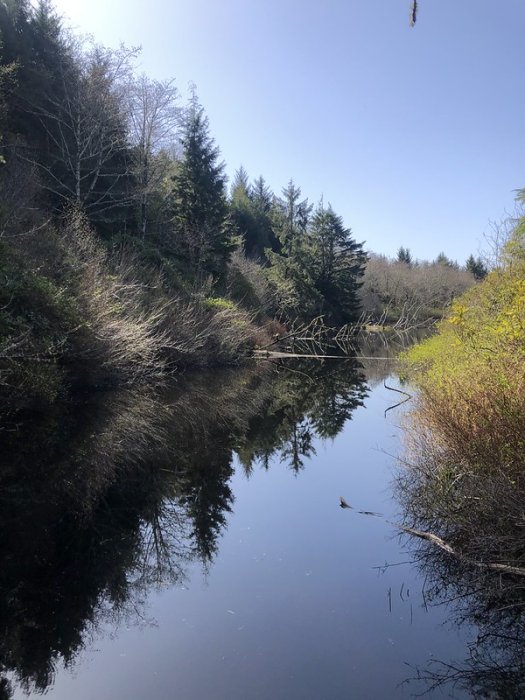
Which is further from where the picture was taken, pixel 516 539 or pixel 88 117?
pixel 88 117

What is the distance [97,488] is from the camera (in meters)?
8.26

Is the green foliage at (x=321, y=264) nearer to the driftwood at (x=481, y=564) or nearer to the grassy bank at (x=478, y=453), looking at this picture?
the grassy bank at (x=478, y=453)

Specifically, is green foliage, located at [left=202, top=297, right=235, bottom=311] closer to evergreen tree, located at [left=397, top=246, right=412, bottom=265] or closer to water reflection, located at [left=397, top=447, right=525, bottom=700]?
water reflection, located at [left=397, top=447, right=525, bottom=700]

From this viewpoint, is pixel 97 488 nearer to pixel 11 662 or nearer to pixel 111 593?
pixel 111 593

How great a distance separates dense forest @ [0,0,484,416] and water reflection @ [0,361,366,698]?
1.84 meters

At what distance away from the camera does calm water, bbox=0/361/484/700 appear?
4230 millimetres

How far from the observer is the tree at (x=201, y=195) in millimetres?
29375

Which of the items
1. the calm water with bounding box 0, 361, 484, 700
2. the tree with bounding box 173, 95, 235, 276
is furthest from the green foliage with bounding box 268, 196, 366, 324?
the calm water with bounding box 0, 361, 484, 700

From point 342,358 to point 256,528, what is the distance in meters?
28.1

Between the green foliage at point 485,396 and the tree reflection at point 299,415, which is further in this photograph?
the tree reflection at point 299,415

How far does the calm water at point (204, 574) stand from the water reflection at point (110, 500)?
26 millimetres

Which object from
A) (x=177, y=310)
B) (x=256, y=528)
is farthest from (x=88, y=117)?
(x=256, y=528)

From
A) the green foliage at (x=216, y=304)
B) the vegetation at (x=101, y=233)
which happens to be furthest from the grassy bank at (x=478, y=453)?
the green foliage at (x=216, y=304)

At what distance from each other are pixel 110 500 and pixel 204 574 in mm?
2557
